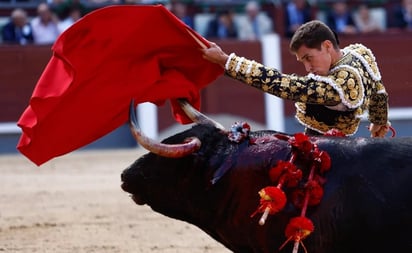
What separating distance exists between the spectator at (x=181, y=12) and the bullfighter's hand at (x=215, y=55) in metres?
6.91

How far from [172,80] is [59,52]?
47cm

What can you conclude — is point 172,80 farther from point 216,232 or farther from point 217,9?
point 217,9

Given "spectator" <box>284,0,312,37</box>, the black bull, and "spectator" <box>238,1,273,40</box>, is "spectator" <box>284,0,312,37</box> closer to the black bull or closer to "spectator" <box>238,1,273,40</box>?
"spectator" <box>238,1,273,40</box>

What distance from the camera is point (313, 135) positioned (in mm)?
3945

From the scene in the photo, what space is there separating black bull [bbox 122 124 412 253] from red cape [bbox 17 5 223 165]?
25 centimetres

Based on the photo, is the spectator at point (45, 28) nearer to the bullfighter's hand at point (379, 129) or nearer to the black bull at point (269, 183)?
the bullfighter's hand at point (379, 129)

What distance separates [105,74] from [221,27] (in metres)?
7.80

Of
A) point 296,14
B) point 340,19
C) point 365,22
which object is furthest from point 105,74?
point 365,22

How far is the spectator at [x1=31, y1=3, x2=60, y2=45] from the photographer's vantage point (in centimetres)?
1080

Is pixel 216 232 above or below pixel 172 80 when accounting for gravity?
below

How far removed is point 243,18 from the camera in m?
11.8

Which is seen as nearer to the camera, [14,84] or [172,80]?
[172,80]

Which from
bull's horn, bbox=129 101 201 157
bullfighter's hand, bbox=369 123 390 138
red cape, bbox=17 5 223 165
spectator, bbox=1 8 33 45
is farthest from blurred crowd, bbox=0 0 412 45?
bull's horn, bbox=129 101 201 157

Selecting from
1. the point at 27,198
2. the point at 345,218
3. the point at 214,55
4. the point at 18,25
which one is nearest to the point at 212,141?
the point at 214,55
